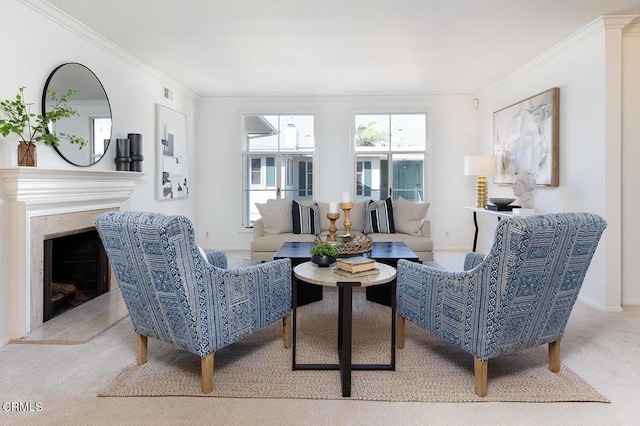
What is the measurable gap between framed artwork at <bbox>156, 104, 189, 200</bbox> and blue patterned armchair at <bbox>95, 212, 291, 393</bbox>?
3.17m

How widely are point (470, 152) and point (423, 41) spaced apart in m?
2.89

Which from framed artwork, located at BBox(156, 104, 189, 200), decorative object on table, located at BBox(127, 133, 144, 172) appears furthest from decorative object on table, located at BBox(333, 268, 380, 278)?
framed artwork, located at BBox(156, 104, 189, 200)

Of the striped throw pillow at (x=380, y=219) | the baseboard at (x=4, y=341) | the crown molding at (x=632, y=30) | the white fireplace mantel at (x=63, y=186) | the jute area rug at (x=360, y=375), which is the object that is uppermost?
the crown molding at (x=632, y=30)

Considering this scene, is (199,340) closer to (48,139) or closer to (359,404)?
(359,404)

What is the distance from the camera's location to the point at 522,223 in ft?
5.78

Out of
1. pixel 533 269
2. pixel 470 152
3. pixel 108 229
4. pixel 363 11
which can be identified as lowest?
pixel 533 269

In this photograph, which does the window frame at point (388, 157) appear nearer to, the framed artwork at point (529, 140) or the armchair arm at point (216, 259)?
the framed artwork at point (529, 140)

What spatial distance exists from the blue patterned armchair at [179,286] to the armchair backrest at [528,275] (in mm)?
1184

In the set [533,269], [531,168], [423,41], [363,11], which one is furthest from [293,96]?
[533,269]

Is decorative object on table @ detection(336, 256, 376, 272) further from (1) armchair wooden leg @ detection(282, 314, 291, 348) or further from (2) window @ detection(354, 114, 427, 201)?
(2) window @ detection(354, 114, 427, 201)

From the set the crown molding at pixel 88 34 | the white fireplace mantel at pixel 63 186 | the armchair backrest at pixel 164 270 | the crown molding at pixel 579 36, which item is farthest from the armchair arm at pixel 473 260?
the crown molding at pixel 88 34

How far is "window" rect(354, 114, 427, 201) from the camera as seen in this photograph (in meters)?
6.46

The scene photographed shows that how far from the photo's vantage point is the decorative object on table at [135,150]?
13.6 ft

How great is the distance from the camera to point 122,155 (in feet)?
13.3
